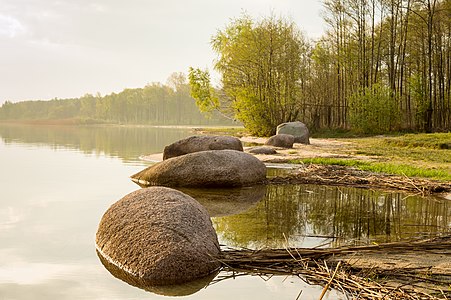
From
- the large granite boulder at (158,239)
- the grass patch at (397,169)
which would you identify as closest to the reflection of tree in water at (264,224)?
the large granite boulder at (158,239)

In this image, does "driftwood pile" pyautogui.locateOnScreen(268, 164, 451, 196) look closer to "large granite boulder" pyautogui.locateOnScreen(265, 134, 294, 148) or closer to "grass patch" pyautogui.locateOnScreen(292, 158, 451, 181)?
"grass patch" pyautogui.locateOnScreen(292, 158, 451, 181)

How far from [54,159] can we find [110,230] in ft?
44.9

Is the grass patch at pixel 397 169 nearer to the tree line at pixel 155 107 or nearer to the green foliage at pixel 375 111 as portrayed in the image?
the green foliage at pixel 375 111

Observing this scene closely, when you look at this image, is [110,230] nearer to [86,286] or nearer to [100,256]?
[100,256]

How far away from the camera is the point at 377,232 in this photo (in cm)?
669

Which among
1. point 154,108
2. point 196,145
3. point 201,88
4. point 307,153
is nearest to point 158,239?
point 196,145

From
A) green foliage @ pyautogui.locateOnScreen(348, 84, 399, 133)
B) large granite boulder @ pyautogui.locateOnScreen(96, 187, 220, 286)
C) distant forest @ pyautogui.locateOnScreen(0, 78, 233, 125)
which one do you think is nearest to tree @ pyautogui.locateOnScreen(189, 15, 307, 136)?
green foliage @ pyautogui.locateOnScreen(348, 84, 399, 133)

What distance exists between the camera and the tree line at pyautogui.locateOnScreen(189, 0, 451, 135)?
103 feet

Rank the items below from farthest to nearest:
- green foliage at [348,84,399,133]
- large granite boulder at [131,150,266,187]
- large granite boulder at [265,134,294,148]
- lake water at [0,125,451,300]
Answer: green foliage at [348,84,399,133] < large granite boulder at [265,134,294,148] < large granite boulder at [131,150,266,187] < lake water at [0,125,451,300]

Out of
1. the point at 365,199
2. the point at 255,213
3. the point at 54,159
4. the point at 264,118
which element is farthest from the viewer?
the point at 264,118

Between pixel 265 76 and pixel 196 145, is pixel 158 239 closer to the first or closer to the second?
pixel 196 145

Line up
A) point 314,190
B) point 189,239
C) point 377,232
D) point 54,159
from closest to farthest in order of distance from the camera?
point 189,239, point 377,232, point 314,190, point 54,159

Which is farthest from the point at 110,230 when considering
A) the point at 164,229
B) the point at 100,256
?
the point at 164,229

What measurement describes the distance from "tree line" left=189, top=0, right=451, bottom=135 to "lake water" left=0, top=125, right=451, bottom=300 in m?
22.9
